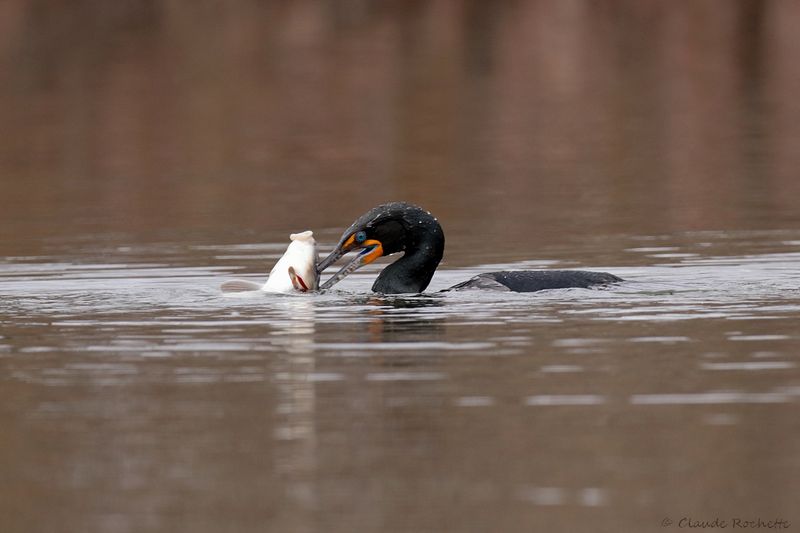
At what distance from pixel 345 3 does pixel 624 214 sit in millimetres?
30713

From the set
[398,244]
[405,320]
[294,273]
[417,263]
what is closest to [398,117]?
[398,244]

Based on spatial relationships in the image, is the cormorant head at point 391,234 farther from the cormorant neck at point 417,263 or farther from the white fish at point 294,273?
the white fish at point 294,273

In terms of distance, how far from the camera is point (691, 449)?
7777 millimetres

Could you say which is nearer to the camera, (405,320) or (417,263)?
(405,320)

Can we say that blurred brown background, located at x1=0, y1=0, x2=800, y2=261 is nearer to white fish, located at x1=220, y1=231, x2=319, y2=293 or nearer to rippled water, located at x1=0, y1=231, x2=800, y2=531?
white fish, located at x1=220, y1=231, x2=319, y2=293

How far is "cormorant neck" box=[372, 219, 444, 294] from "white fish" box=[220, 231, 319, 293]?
23.3 inches

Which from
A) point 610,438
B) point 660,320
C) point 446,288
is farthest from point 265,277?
point 610,438

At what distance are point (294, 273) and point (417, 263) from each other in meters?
0.90

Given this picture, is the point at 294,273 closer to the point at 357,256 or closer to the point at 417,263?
the point at 357,256

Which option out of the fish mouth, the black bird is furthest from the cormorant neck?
the fish mouth

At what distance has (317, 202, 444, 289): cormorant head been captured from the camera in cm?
1311

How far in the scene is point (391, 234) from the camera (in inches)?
520

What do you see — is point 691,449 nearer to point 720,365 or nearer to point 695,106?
point 720,365

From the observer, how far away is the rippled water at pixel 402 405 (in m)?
7.15
